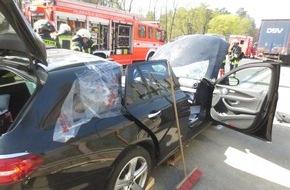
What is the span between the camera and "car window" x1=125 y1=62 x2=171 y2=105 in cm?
261

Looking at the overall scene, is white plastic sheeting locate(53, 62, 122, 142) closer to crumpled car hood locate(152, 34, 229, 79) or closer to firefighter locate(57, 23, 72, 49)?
crumpled car hood locate(152, 34, 229, 79)

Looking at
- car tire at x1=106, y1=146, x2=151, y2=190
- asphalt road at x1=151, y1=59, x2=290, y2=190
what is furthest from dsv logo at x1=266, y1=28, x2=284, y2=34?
car tire at x1=106, y1=146, x2=151, y2=190

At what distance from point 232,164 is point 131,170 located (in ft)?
6.23

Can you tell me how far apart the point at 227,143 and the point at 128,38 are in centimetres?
921

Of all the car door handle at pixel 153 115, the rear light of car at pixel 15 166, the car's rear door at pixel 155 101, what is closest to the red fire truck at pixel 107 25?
the car's rear door at pixel 155 101

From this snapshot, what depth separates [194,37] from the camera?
5.07 meters

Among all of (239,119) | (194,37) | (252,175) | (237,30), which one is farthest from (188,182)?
(237,30)

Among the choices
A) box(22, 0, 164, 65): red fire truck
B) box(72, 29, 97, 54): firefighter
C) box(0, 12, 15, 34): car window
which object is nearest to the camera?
box(0, 12, 15, 34): car window

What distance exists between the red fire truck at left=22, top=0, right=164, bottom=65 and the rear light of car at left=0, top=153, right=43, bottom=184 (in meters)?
8.65

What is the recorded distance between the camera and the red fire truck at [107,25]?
9.58 metres

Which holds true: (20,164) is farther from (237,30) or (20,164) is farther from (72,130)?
(237,30)

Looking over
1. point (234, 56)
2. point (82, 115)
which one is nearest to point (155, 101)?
point (82, 115)

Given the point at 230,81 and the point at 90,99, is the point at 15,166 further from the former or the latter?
the point at 230,81

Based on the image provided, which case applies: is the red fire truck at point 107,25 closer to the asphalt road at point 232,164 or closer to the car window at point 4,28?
the asphalt road at point 232,164
